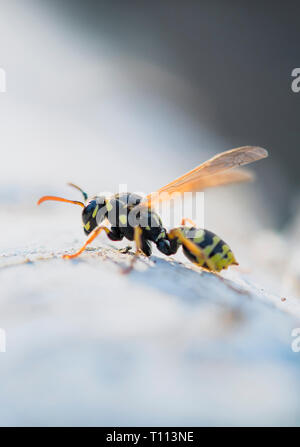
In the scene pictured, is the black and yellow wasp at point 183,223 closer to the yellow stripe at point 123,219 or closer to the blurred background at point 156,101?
the yellow stripe at point 123,219

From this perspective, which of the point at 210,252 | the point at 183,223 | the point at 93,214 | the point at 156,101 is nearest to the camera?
the point at 210,252

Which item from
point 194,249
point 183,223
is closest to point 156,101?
point 183,223

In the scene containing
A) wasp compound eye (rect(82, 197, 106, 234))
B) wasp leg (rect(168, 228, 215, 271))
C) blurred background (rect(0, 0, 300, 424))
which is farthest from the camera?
blurred background (rect(0, 0, 300, 424))

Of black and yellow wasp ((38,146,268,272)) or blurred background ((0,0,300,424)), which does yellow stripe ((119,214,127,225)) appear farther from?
blurred background ((0,0,300,424))

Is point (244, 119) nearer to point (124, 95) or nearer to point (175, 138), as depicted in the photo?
point (175, 138)

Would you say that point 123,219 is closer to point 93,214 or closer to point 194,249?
point 93,214

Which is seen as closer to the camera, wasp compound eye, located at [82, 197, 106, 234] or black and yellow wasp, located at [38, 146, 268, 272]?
black and yellow wasp, located at [38, 146, 268, 272]

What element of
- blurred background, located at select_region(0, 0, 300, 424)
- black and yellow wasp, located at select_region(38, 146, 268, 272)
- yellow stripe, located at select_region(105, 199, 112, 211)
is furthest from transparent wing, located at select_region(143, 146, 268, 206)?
blurred background, located at select_region(0, 0, 300, 424)
